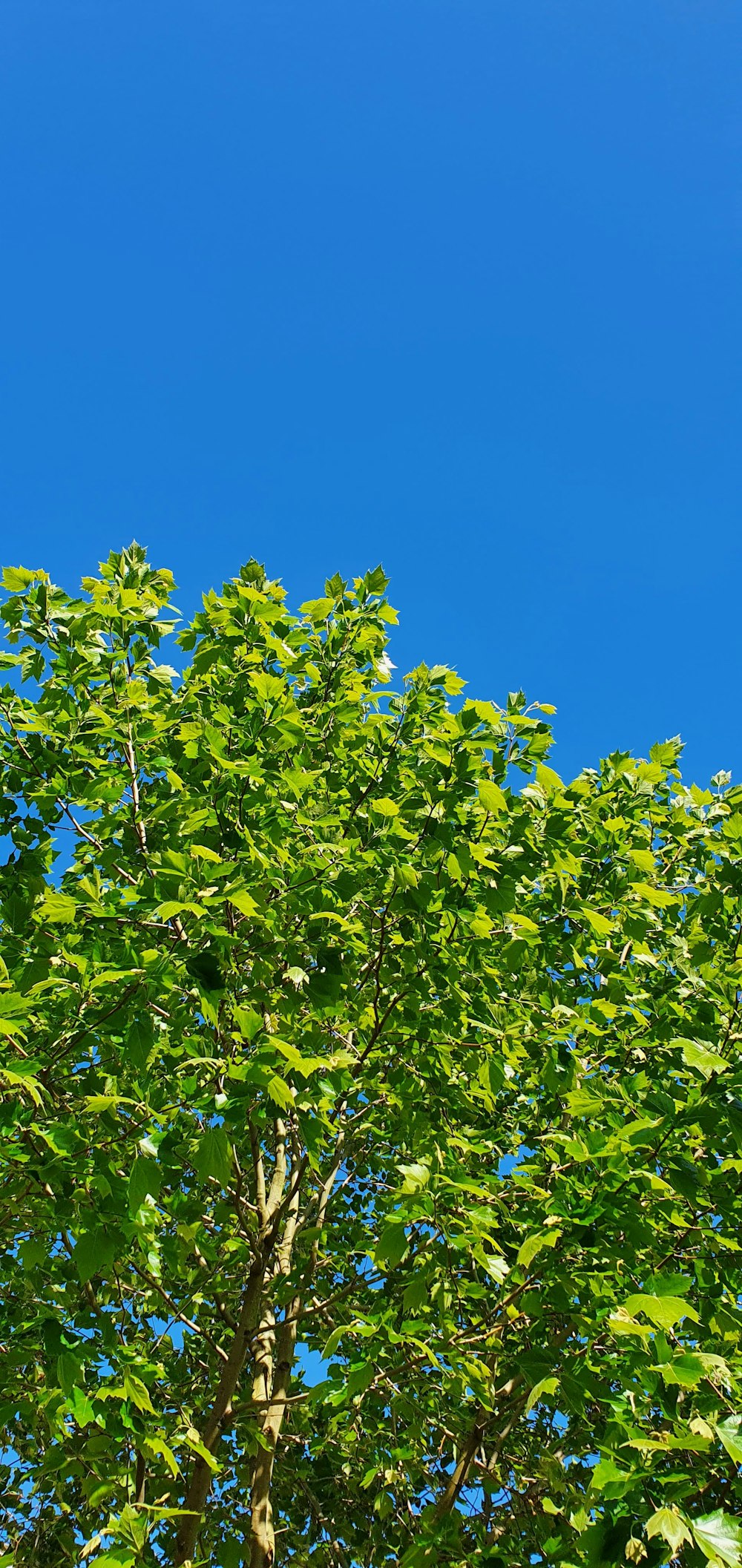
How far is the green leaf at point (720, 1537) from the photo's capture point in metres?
3.65

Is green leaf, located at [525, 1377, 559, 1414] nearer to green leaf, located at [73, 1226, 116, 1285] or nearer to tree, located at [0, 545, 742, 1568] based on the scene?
tree, located at [0, 545, 742, 1568]

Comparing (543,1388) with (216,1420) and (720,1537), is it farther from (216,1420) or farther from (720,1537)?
(216,1420)

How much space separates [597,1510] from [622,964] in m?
3.82

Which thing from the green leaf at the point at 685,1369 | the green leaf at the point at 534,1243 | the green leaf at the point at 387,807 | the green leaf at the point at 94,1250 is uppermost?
the green leaf at the point at 387,807

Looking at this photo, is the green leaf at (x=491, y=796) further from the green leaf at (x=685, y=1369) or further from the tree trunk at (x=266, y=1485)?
the tree trunk at (x=266, y=1485)

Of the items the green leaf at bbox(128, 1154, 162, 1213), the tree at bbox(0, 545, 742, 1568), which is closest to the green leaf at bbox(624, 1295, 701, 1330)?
the tree at bbox(0, 545, 742, 1568)

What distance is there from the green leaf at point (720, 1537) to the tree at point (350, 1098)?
0.02 meters

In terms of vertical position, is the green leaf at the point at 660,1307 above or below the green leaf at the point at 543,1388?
above

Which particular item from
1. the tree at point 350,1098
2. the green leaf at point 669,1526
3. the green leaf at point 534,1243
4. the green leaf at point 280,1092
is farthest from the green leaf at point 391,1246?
the green leaf at point 669,1526

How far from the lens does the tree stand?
473cm

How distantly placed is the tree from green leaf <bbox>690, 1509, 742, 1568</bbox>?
0.02 meters

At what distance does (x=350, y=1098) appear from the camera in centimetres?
714

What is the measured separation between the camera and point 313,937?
5715mm

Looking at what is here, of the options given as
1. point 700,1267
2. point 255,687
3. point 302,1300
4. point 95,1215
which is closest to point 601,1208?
point 700,1267
